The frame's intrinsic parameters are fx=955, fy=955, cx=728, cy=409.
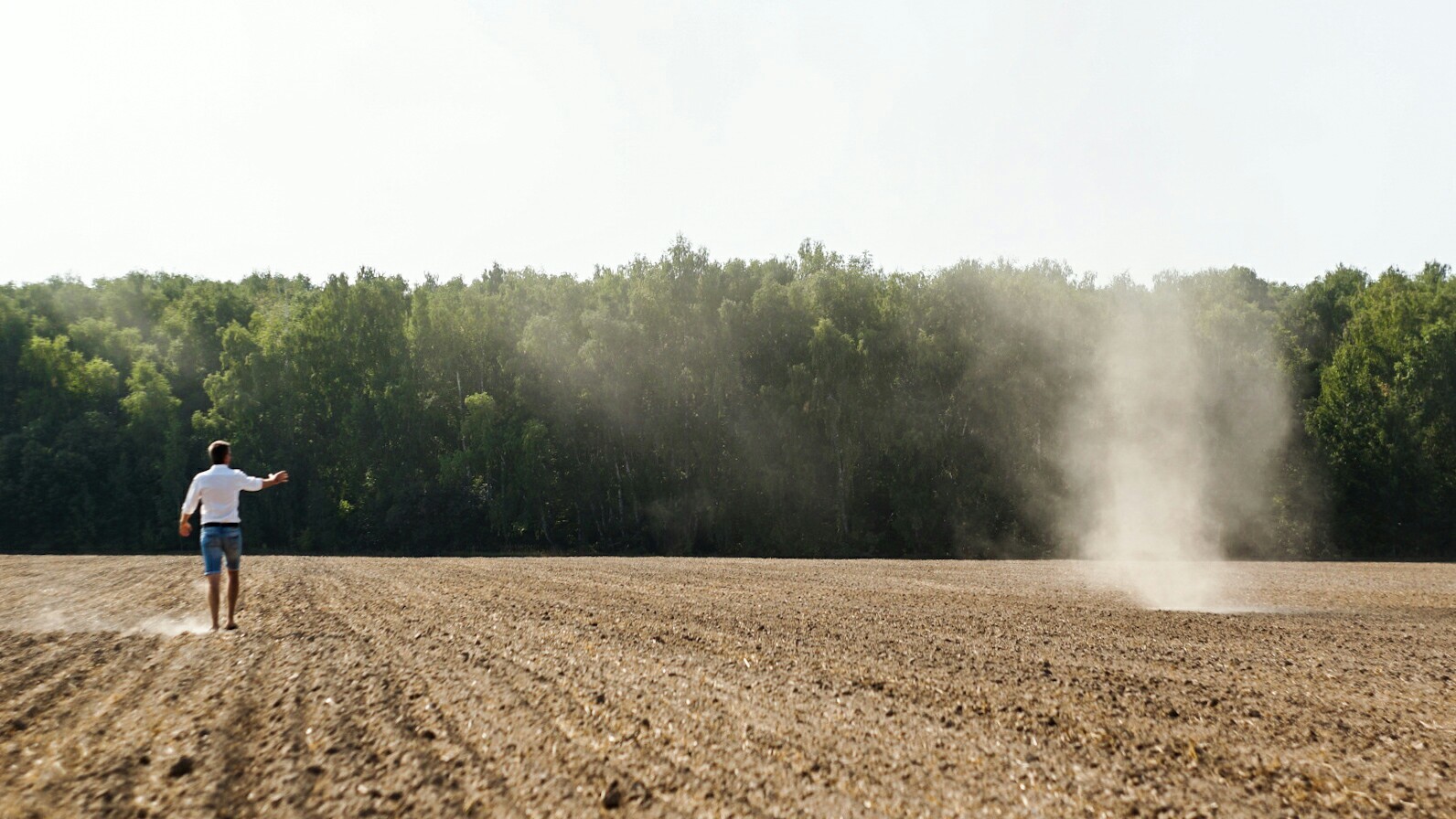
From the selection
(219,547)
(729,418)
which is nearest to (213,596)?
(219,547)

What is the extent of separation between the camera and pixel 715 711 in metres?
7.44

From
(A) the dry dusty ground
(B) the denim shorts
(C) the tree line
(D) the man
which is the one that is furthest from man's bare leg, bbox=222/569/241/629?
(C) the tree line

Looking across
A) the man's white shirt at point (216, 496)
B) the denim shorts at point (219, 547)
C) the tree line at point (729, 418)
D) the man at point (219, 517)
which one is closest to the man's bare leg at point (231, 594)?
the man at point (219, 517)

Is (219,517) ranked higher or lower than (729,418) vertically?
lower

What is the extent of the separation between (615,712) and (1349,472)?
2004 inches

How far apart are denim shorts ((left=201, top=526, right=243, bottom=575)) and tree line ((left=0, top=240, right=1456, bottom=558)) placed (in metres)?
36.5

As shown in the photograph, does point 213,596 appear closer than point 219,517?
Yes

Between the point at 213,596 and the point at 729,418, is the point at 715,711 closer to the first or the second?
the point at 213,596

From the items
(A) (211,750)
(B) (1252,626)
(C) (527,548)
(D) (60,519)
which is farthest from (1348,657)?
(D) (60,519)

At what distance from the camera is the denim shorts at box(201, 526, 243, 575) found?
11.7m

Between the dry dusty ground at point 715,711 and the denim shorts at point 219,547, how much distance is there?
0.95 m

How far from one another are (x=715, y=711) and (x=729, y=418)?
4345 centimetres

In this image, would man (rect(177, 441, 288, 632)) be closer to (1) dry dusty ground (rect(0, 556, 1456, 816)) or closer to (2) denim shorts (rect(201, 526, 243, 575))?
(2) denim shorts (rect(201, 526, 243, 575))

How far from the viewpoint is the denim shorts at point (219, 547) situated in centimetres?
1165
